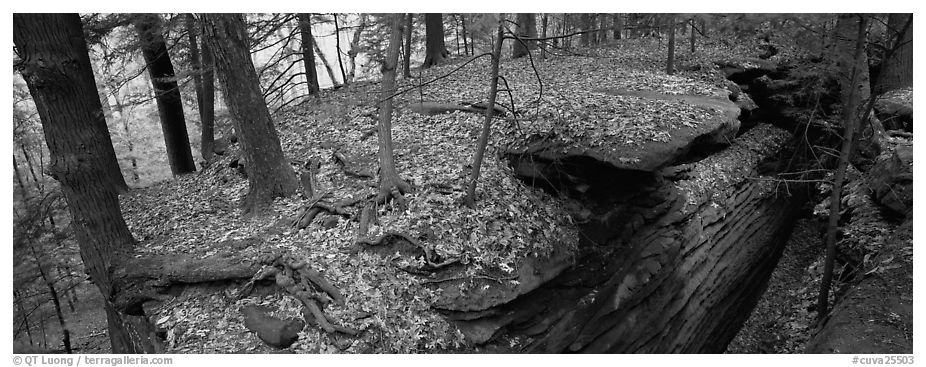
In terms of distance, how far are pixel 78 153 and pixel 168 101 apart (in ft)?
19.9

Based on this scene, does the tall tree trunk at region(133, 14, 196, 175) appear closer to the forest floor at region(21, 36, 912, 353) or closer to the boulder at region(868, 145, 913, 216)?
the forest floor at region(21, 36, 912, 353)

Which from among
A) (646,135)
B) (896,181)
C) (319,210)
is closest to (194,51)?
(319,210)

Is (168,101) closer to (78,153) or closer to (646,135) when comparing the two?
(78,153)

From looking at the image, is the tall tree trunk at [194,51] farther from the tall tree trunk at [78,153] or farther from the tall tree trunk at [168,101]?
the tall tree trunk at [78,153]

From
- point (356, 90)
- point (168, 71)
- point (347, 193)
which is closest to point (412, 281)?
point (347, 193)

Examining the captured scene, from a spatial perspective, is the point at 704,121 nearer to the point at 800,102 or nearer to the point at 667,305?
the point at 667,305

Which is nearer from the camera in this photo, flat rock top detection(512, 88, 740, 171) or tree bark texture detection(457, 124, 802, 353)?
tree bark texture detection(457, 124, 802, 353)

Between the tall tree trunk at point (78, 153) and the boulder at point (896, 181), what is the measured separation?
1061 centimetres

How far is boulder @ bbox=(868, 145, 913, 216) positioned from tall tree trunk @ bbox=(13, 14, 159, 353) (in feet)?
34.8

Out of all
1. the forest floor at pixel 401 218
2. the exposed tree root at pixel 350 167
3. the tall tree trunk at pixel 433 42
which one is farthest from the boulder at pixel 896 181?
the tall tree trunk at pixel 433 42

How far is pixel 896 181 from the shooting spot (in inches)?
293

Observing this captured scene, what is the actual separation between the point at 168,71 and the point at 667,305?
39.3 ft

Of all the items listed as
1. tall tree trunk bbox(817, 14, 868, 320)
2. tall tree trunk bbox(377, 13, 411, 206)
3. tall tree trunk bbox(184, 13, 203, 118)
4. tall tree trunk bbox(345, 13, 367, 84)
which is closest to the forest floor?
tall tree trunk bbox(377, 13, 411, 206)

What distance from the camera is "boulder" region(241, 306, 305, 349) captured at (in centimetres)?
494
